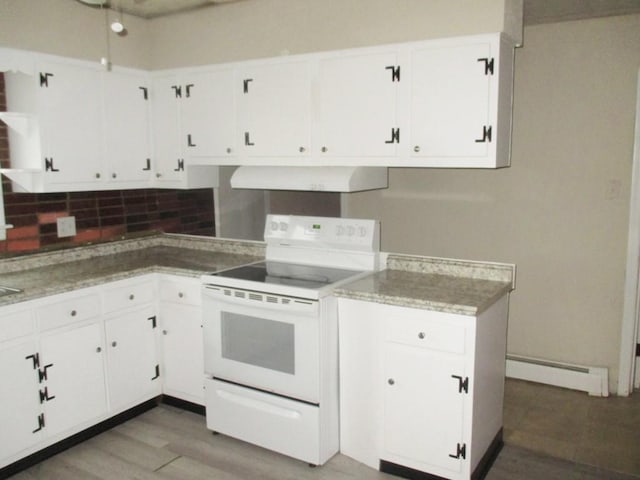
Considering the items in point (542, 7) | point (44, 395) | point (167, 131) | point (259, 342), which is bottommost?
point (44, 395)

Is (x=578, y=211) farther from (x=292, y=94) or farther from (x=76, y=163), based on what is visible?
(x=76, y=163)

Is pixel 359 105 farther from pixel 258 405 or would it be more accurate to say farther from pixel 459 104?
pixel 258 405

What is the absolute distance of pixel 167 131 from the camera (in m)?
3.61

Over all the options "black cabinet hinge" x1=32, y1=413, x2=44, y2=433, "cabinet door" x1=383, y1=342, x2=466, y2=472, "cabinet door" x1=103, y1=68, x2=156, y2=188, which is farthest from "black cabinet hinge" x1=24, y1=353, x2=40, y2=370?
"cabinet door" x1=383, y1=342, x2=466, y2=472

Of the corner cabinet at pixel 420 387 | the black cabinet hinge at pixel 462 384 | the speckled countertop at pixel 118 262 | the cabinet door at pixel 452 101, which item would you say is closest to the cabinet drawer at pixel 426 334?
the corner cabinet at pixel 420 387

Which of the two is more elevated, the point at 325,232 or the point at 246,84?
the point at 246,84

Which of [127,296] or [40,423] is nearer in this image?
[40,423]

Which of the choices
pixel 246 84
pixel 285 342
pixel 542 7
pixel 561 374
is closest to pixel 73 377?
pixel 285 342

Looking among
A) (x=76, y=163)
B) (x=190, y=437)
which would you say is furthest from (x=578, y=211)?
(x=76, y=163)

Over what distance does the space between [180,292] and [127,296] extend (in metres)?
0.30

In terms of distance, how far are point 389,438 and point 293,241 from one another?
1.24m

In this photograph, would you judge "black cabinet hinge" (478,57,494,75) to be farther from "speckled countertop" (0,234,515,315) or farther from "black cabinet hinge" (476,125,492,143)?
"speckled countertop" (0,234,515,315)

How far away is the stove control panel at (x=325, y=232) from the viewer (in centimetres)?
300

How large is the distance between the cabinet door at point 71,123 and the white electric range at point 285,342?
41.7 inches
